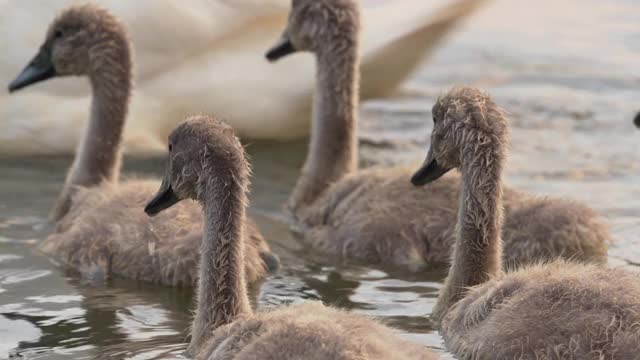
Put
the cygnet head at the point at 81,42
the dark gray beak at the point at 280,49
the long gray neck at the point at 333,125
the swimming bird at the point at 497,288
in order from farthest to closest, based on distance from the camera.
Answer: the dark gray beak at the point at 280,49, the long gray neck at the point at 333,125, the cygnet head at the point at 81,42, the swimming bird at the point at 497,288

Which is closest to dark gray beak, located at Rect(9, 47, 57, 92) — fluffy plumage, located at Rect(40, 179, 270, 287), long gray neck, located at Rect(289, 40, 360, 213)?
fluffy plumage, located at Rect(40, 179, 270, 287)

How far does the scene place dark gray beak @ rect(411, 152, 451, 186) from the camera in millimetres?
9805

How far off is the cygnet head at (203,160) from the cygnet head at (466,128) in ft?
3.53

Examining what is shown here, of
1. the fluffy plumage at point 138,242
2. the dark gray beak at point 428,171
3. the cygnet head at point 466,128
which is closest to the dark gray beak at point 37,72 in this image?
the fluffy plumage at point 138,242

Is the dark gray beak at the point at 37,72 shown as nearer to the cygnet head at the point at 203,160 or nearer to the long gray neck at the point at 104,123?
the long gray neck at the point at 104,123

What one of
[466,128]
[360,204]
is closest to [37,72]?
[360,204]

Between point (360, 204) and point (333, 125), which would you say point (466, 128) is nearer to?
point (360, 204)

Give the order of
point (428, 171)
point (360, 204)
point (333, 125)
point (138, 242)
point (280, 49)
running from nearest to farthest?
point (428, 171)
point (138, 242)
point (360, 204)
point (333, 125)
point (280, 49)

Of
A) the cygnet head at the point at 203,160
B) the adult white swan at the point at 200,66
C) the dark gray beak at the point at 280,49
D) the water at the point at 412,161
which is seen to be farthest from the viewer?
the adult white swan at the point at 200,66

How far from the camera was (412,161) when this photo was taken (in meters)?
13.2

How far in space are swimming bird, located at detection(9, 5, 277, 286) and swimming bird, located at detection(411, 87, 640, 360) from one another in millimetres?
1298

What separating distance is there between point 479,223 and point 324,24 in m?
3.03

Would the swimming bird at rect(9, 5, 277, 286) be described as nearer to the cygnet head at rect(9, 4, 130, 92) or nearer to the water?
the cygnet head at rect(9, 4, 130, 92)

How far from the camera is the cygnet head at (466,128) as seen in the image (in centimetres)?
930
